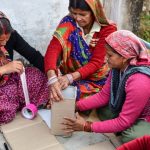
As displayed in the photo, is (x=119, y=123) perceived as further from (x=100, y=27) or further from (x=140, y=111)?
(x=100, y=27)

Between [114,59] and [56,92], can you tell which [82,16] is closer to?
[114,59]

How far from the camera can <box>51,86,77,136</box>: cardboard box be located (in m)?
2.83

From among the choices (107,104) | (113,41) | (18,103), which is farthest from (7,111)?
(113,41)

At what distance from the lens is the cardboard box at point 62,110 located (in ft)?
9.27

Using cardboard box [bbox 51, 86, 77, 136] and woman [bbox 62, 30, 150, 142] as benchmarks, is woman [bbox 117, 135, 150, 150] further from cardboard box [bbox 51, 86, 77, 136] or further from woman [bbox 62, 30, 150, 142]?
cardboard box [bbox 51, 86, 77, 136]

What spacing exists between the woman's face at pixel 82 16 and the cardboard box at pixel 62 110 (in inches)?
22.4

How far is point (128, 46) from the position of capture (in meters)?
2.68

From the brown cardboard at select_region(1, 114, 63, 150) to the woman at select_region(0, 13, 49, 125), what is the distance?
8 centimetres

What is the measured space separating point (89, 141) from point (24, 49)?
3.27ft

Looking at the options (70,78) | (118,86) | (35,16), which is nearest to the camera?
(118,86)

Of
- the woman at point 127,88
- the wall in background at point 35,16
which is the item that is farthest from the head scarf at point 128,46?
the wall in background at point 35,16

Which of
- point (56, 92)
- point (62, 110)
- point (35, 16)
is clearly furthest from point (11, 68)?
point (35, 16)

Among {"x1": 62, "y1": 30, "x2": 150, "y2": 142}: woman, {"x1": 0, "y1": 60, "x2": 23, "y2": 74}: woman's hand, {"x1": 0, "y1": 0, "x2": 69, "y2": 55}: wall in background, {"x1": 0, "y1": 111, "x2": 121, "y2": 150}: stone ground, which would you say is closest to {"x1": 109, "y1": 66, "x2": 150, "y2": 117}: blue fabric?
{"x1": 62, "y1": 30, "x2": 150, "y2": 142}: woman

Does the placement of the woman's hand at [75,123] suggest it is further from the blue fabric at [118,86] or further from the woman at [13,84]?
the woman at [13,84]
